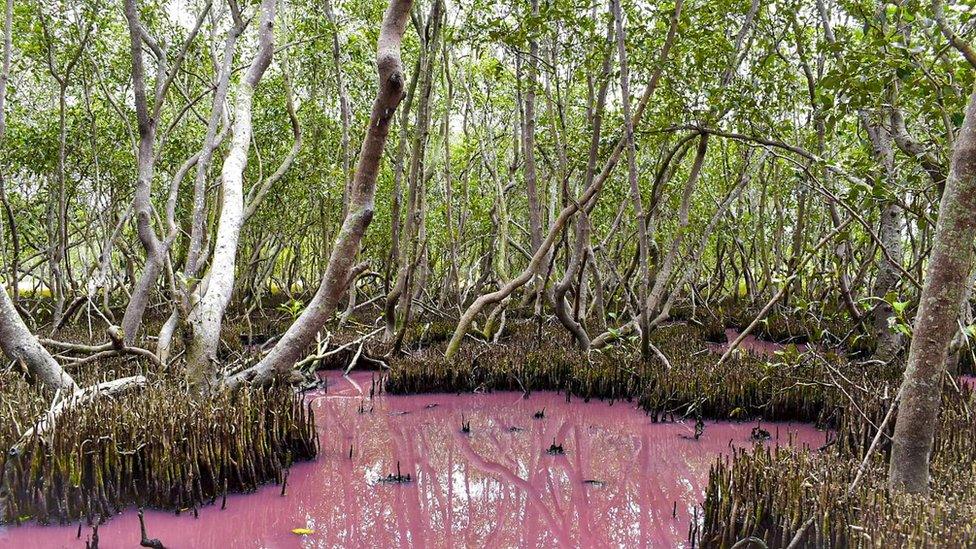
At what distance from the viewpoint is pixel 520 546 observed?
117 inches

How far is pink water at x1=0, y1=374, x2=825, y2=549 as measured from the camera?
9.84ft

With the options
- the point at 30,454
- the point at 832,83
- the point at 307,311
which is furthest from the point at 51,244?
the point at 832,83

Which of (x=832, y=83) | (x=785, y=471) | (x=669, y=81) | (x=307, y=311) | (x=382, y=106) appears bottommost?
(x=785, y=471)

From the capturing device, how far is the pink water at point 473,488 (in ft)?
9.84

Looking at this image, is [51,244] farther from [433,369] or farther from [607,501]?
[607,501]

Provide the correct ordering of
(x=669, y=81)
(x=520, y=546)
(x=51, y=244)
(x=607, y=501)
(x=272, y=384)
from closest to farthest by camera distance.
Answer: (x=520, y=546)
(x=607, y=501)
(x=272, y=384)
(x=669, y=81)
(x=51, y=244)

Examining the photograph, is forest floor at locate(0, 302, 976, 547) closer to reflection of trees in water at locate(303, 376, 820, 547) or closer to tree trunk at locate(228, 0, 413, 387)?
reflection of trees in water at locate(303, 376, 820, 547)

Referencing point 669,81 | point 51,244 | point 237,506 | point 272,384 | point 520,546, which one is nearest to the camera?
point 520,546

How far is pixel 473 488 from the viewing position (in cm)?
374

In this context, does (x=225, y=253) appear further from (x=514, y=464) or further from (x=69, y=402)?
(x=514, y=464)

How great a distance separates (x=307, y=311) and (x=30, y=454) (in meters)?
1.68

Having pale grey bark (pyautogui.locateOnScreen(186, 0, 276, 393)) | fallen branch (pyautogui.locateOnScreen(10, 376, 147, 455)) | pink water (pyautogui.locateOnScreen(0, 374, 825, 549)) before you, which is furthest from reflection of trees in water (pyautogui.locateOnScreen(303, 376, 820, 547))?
fallen branch (pyautogui.locateOnScreen(10, 376, 147, 455))

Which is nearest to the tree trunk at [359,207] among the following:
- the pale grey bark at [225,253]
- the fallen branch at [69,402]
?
the pale grey bark at [225,253]

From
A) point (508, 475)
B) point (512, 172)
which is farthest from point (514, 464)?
point (512, 172)
